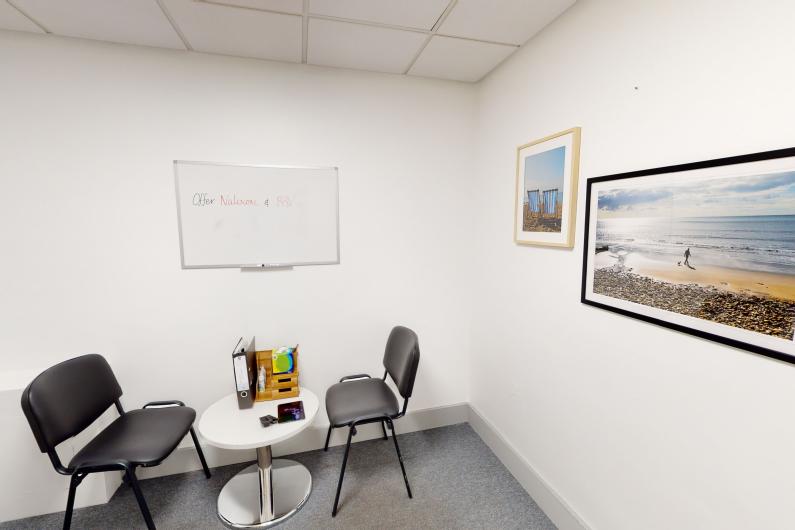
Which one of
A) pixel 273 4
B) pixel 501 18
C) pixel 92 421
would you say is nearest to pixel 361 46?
pixel 273 4

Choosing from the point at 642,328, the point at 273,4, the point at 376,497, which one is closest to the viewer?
the point at 642,328

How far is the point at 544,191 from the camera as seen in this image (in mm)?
1866

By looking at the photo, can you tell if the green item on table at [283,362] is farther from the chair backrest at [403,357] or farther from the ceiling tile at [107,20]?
the ceiling tile at [107,20]

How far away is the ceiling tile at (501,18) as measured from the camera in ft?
5.19

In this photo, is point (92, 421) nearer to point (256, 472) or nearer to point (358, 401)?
point (256, 472)

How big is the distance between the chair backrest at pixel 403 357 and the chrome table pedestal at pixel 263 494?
81 cm

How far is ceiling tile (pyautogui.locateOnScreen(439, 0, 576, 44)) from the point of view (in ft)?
5.19

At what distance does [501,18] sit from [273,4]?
1.06 metres

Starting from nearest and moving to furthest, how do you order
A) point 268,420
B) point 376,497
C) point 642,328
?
point 642,328 → point 268,420 → point 376,497

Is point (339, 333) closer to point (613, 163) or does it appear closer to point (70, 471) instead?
point (70, 471)

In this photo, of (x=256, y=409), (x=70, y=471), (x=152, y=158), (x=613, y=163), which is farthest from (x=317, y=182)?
(x=70, y=471)

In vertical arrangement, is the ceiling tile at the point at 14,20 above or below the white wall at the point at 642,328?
above

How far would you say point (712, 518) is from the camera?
1174mm

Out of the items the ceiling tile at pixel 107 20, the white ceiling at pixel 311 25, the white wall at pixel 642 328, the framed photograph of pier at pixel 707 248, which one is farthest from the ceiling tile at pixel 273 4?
the framed photograph of pier at pixel 707 248
